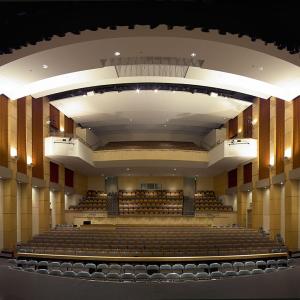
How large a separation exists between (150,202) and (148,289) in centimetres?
2032

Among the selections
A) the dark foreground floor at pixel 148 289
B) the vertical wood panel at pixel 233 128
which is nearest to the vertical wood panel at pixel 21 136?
the dark foreground floor at pixel 148 289

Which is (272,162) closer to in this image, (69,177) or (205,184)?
(205,184)

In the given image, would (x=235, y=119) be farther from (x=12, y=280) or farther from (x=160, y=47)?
(x=12, y=280)

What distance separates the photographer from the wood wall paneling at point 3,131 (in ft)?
40.4

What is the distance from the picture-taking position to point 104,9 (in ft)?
15.3

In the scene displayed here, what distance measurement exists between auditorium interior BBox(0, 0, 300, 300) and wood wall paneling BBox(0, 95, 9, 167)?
0.07m

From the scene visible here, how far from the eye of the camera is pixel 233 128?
2000 cm

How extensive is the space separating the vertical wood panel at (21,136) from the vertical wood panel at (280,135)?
10.4m

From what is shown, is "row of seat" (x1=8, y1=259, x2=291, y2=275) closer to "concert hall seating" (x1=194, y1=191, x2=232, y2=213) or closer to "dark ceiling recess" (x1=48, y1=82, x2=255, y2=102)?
"dark ceiling recess" (x1=48, y1=82, x2=255, y2=102)

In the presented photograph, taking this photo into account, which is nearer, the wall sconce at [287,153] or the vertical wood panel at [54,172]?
the wall sconce at [287,153]

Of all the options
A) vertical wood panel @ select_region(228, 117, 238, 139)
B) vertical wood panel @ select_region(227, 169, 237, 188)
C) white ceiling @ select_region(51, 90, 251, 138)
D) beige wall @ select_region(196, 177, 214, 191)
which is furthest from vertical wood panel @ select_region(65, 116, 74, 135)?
beige wall @ select_region(196, 177, 214, 191)

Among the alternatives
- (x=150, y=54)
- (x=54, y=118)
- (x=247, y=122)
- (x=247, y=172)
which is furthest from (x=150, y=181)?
(x=150, y=54)

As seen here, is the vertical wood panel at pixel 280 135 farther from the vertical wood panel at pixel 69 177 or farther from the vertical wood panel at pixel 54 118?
the vertical wood panel at pixel 69 177

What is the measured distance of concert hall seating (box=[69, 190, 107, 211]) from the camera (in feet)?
71.4
